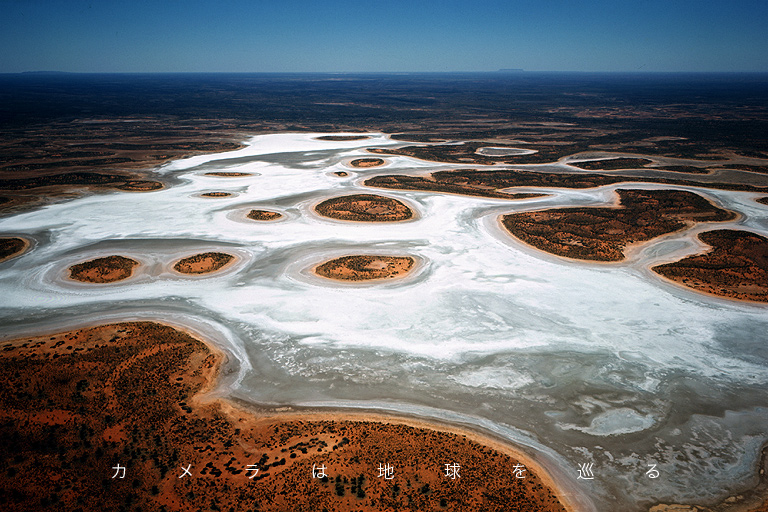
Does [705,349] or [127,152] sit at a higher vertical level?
[127,152]

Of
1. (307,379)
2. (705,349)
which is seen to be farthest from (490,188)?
(307,379)

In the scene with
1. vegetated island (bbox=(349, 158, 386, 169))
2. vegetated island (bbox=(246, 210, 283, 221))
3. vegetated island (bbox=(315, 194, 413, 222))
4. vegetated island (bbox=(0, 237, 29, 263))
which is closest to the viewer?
vegetated island (bbox=(0, 237, 29, 263))

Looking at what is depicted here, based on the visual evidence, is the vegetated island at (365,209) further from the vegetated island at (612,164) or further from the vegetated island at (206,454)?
the vegetated island at (612,164)

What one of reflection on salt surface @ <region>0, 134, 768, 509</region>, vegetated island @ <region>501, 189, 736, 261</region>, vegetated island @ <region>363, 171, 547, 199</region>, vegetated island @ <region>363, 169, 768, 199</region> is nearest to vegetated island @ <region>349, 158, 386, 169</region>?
vegetated island @ <region>363, 169, 768, 199</region>

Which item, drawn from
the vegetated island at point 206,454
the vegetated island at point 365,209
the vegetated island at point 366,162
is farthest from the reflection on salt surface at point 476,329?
the vegetated island at point 366,162

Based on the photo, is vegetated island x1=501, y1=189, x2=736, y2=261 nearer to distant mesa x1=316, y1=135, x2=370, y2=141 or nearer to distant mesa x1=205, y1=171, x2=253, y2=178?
distant mesa x1=205, y1=171, x2=253, y2=178

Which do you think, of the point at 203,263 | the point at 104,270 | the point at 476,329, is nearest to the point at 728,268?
the point at 476,329

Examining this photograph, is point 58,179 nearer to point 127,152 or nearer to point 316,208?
point 127,152
